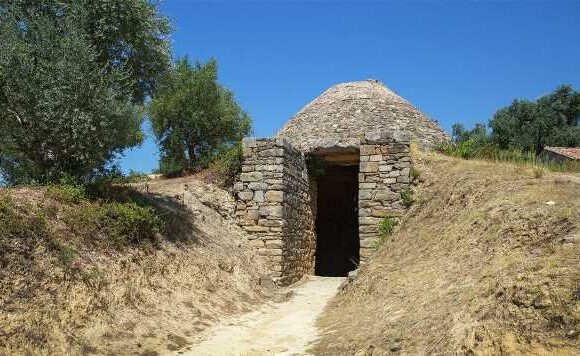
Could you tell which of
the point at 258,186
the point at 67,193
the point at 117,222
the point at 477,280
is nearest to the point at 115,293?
the point at 117,222

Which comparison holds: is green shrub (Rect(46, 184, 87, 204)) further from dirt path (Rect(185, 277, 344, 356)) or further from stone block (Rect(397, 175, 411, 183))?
stone block (Rect(397, 175, 411, 183))

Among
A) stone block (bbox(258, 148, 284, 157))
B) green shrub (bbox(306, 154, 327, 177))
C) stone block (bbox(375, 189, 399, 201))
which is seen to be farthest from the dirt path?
green shrub (bbox(306, 154, 327, 177))

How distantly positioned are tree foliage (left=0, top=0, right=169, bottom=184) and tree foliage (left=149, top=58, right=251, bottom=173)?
10.6 meters

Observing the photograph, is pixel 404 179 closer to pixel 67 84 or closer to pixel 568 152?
pixel 67 84

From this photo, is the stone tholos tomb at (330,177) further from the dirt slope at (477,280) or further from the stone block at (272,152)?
the dirt slope at (477,280)

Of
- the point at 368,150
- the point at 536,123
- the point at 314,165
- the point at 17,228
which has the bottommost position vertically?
the point at 17,228

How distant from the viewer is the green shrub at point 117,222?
8.26m

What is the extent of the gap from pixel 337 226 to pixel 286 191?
790cm

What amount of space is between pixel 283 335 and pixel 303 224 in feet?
23.5

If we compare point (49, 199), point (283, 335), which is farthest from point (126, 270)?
point (283, 335)

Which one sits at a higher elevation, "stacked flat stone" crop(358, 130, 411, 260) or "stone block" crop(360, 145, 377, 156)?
"stone block" crop(360, 145, 377, 156)

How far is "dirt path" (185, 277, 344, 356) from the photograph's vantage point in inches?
270

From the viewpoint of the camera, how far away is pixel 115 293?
7.39m

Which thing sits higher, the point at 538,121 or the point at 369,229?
the point at 538,121
